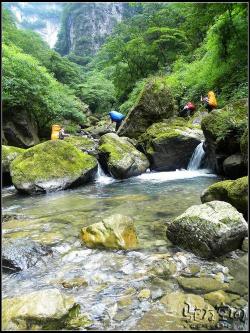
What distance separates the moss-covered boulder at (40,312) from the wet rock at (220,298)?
1438 mm

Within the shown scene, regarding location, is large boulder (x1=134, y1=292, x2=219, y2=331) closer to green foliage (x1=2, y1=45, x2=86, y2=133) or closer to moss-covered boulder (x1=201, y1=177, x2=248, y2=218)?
moss-covered boulder (x1=201, y1=177, x2=248, y2=218)

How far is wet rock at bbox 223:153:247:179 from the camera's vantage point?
10797 millimetres

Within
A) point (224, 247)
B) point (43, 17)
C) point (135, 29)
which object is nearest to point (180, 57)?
point (135, 29)

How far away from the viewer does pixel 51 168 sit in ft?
39.5

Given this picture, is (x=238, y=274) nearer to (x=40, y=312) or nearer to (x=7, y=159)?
(x=40, y=312)

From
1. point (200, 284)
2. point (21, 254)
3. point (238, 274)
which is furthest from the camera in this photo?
point (21, 254)

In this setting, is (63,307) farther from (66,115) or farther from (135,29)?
(135,29)

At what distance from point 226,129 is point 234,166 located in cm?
124

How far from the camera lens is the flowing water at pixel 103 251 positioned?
4191 millimetres

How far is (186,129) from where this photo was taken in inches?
592

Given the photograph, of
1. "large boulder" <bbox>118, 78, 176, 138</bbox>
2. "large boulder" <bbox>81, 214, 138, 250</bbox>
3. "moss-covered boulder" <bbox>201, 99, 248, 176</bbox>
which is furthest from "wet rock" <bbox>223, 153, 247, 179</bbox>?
"large boulder" <bbox>118, 78, 176, 138</bbox>

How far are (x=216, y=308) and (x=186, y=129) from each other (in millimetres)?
11853

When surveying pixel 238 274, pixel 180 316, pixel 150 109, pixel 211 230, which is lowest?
pixel 180 316

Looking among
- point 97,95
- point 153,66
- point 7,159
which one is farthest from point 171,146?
point 97,95
